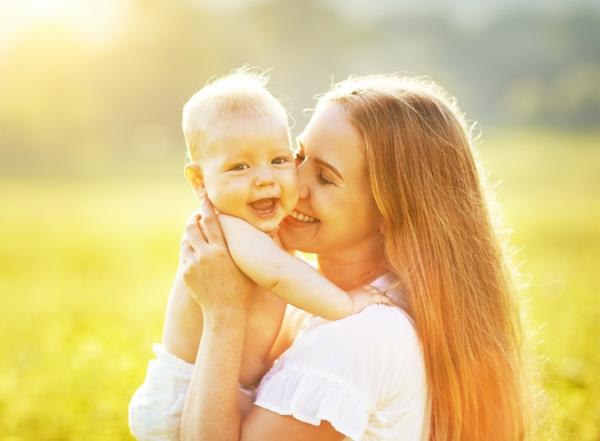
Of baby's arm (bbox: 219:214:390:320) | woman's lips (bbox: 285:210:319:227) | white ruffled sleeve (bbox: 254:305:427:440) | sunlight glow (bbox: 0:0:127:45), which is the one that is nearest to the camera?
white ruffled sleeve (bbox: 254:305:427:440)

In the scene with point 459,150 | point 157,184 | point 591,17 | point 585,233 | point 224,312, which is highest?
point 591,17

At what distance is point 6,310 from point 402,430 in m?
7.06

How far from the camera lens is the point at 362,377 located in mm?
2803

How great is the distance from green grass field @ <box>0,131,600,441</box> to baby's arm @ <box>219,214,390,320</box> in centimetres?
114

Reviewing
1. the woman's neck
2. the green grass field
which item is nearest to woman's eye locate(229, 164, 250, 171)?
the woman's neck

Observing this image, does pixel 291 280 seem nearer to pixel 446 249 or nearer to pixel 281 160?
pixel 281 160

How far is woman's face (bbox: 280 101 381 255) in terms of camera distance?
323cm

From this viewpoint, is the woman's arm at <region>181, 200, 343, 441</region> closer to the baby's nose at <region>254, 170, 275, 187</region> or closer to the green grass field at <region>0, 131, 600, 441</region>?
the baby's nose at <region>254, 170, 275, 187</region>

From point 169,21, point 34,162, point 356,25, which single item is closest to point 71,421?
point 34,162

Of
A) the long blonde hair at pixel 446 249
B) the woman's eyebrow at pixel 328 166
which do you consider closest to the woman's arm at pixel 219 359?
the woman's eyebrow at pixel 328 166

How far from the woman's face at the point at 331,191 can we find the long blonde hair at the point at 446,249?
63mm

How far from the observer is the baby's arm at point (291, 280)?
2.97 m

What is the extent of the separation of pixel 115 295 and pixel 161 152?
26.5 metres

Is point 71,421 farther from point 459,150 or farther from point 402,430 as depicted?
point 459,150
